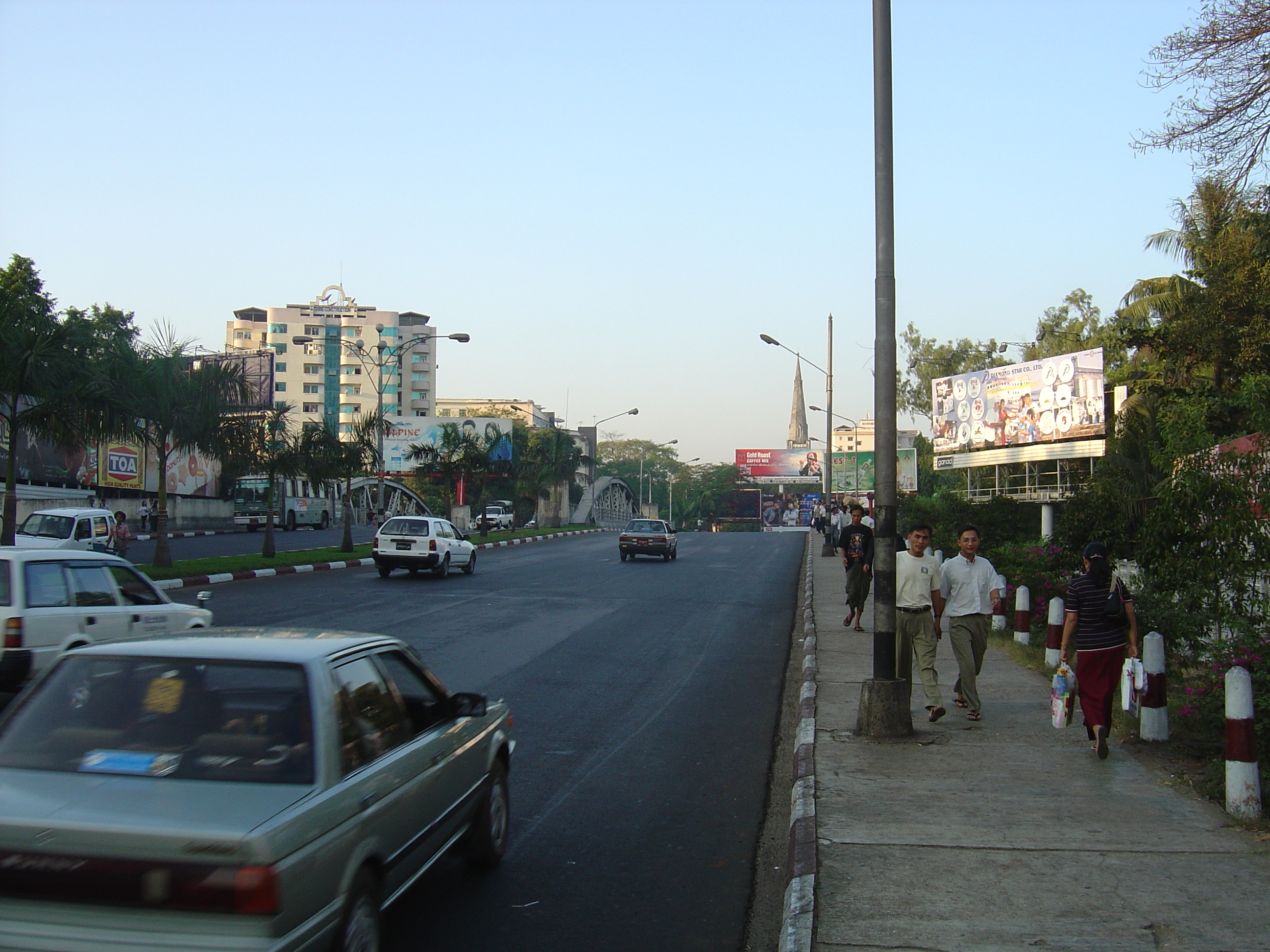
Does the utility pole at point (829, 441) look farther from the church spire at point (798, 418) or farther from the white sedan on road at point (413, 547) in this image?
the church spire at point (798, 418)

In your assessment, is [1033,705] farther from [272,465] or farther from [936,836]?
[272,465]

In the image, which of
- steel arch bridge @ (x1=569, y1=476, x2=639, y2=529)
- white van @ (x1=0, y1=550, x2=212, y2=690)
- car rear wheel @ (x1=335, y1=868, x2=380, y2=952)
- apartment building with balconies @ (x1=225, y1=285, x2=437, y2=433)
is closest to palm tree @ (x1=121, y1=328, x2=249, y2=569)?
white van @ (x1=0, y1=550, x2=212, y2=690)

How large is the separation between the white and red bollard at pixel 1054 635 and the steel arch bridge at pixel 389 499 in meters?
52.4

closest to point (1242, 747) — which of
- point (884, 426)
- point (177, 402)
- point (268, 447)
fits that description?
point (884, 426)

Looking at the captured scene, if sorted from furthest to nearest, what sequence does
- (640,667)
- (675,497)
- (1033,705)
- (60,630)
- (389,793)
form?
(675,497) → (640,667) → (1033,705) → (60,630) → (389,793)

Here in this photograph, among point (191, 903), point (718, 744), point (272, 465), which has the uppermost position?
point (272, 465)

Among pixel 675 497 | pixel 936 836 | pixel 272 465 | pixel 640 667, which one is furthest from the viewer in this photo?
pixel 675 497

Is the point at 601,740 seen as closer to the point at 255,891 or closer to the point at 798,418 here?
the point at 255,891

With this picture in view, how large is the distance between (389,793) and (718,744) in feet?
16.9

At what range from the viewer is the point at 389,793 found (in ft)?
13.5

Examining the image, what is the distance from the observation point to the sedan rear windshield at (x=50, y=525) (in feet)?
77.9

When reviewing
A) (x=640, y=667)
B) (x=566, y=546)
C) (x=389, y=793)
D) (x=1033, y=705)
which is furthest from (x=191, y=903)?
(x=566, y=546)

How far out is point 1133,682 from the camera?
7.71m

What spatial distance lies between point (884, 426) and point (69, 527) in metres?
21.3
